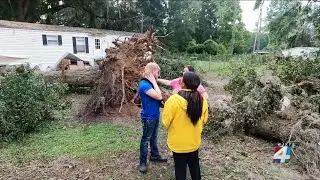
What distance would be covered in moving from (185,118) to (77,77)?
7.00m

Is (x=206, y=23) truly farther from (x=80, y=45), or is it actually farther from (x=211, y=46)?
(x=80, y=45)

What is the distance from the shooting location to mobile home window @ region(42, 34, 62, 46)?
58.6 feet

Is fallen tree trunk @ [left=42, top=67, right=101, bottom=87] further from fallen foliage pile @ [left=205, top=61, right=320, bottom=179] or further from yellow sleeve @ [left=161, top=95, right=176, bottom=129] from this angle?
yellow sleeve @ [left=161, top=95, right=176, bottom=129]

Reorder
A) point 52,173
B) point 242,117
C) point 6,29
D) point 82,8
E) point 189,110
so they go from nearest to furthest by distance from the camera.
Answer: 1. point 189,110
2. point 52,173
3. point 242,117
4. point 6,29
5. point 82,8

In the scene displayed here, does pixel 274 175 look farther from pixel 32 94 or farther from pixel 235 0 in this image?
pixel 235 0

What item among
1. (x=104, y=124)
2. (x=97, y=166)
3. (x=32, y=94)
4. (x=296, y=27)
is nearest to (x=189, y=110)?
(x=97, y=166)

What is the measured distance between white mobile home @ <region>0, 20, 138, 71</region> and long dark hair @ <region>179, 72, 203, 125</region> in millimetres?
13106

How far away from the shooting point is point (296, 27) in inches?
482

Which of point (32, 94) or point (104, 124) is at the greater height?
point (32, 94)

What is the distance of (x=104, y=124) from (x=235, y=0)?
38.6 m

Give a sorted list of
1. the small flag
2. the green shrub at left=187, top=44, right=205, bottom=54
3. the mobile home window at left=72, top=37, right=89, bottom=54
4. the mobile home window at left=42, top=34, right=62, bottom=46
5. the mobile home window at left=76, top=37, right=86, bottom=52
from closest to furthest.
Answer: the small flag, the mobile home window at left=42, top=34, right=62, bottom=46, the mobile home window at left=72, top=37, right=89, bottom=54, the mobile home window at left=76, top=37, right=86, bottom=52, the green shrub at left=187, top=44, right=205, bottom=54

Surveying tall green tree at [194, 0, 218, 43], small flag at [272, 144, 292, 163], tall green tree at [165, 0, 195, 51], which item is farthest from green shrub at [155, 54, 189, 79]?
tall green tree at [194, 0, 218, 43]

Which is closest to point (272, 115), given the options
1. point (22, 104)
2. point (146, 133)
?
point (146, 133)

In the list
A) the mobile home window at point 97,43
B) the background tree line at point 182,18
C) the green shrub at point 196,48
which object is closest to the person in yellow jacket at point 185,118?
the background tree line at point 182,18
